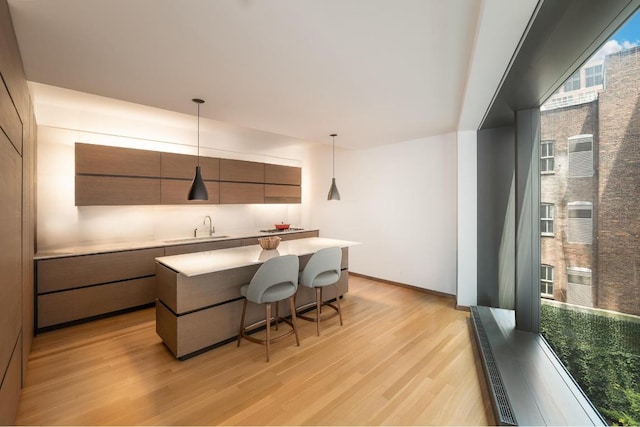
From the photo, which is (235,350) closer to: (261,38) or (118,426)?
(118,426)

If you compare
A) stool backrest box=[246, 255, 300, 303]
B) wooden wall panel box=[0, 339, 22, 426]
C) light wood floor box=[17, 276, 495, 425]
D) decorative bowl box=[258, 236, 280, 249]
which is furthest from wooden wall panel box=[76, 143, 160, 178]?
stool backrest box=[246, 255, 300, 303]

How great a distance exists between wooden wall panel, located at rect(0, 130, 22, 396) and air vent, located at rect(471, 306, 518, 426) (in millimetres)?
2864

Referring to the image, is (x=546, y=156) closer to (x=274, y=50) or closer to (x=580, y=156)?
(x=580, y=156)

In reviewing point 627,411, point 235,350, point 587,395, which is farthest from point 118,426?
point 587,395

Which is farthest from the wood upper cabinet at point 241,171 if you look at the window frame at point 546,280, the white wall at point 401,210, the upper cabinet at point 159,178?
the window frame at point 546,280

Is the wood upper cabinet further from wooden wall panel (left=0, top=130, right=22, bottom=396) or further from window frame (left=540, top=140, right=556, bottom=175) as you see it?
window frame (left=540, top=140, right=556, bottom=175)

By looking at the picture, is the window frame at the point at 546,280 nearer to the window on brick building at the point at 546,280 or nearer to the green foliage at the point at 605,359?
the window on brick building at the point at 546,280

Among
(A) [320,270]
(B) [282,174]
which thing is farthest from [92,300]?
(B) [282,174]

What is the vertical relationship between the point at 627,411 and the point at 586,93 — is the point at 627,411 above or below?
below

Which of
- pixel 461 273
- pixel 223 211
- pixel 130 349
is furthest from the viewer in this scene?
pixel 223 211

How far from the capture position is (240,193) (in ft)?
17.0

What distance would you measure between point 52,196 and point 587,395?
5.70 meters

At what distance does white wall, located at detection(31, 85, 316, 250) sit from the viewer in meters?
3.42

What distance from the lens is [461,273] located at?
12.5 feet
